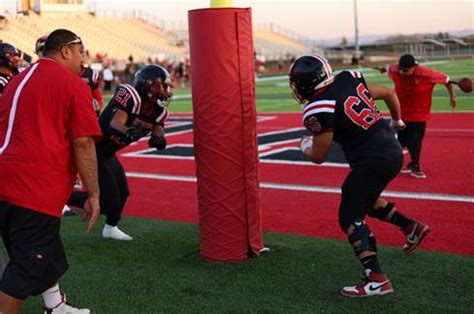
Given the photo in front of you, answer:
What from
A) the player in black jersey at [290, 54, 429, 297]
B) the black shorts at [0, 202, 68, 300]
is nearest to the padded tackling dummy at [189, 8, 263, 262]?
the player in black jersey at [290, 54, 429, 297]

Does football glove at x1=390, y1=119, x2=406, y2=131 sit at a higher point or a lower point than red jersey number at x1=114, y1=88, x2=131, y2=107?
lower

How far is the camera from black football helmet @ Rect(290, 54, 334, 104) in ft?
15.3

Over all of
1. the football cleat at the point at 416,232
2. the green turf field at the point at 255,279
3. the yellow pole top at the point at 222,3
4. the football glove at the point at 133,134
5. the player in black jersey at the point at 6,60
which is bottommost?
the green turf field at the point at 255,279

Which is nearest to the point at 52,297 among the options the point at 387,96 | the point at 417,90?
the point at 387,96

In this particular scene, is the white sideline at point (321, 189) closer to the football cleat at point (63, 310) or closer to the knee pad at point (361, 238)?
the knee pad at point (361, 238)

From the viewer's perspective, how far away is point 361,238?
472 cm

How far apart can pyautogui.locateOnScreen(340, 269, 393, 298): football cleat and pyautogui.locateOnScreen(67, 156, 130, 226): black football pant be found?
8.36 ft

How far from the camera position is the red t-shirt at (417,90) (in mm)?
9180

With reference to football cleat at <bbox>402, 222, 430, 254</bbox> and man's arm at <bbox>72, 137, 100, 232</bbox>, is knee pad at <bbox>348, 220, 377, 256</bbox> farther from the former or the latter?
man's arm at <bbox>72, 137, 100, 232</bbox>

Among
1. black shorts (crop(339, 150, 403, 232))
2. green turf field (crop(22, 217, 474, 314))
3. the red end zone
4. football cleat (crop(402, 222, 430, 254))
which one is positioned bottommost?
green turf field (crop(22, 217, 474, 314))

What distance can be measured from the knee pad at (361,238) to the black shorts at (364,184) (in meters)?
0.06

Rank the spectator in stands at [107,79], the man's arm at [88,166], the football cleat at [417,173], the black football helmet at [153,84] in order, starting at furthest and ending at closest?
the spectator in stands at [107,79]
the football cleat at [417,173]
the black football helmet at [153,84]
the man's arm at [88,166]

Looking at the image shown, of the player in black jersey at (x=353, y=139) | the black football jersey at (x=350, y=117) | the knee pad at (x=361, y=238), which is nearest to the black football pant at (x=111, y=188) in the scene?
the player in black jersey at (x=353, y=139)

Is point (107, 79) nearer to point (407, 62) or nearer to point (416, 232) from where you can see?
point (407, 62)
